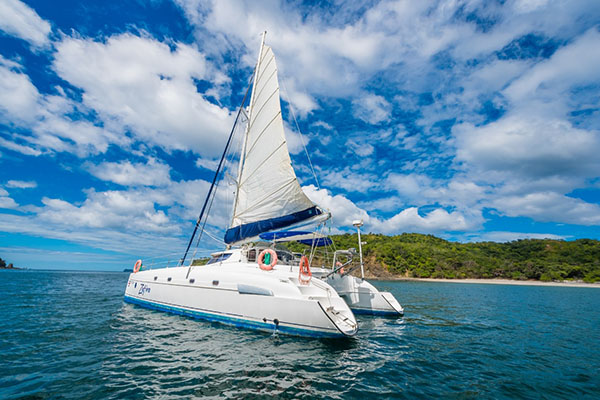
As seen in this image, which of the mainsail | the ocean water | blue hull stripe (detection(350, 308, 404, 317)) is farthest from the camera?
blue hull stripe (detection(350, 308, 404, 317))

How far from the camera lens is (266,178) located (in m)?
14.6

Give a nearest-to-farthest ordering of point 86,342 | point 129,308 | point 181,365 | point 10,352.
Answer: point 181,365, point 10,352, point 86,342, point 129,308

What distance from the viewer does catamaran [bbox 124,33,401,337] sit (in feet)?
30.8

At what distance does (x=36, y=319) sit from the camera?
37.8 ft

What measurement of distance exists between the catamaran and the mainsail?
0.05m

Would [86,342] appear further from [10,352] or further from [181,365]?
[181,365]

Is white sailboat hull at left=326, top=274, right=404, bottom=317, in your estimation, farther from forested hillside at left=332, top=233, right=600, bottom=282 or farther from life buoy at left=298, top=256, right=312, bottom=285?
forested hillside at left=332, top=233, right=600, bottom=282

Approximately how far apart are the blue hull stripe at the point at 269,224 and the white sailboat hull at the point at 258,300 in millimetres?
2036

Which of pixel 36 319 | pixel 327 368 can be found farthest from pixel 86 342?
pixel 327 368

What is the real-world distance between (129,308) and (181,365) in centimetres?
1041

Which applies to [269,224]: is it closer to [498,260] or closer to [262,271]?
[262,271]

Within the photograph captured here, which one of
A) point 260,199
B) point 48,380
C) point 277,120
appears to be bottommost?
point 48,380

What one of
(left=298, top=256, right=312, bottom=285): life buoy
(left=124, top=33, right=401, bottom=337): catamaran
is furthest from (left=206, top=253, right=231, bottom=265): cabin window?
(left=298, top=256, right=312, bottom=285): life buoy

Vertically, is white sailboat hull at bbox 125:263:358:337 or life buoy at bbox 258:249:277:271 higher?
life buoy at bbox 258:249:277:271
